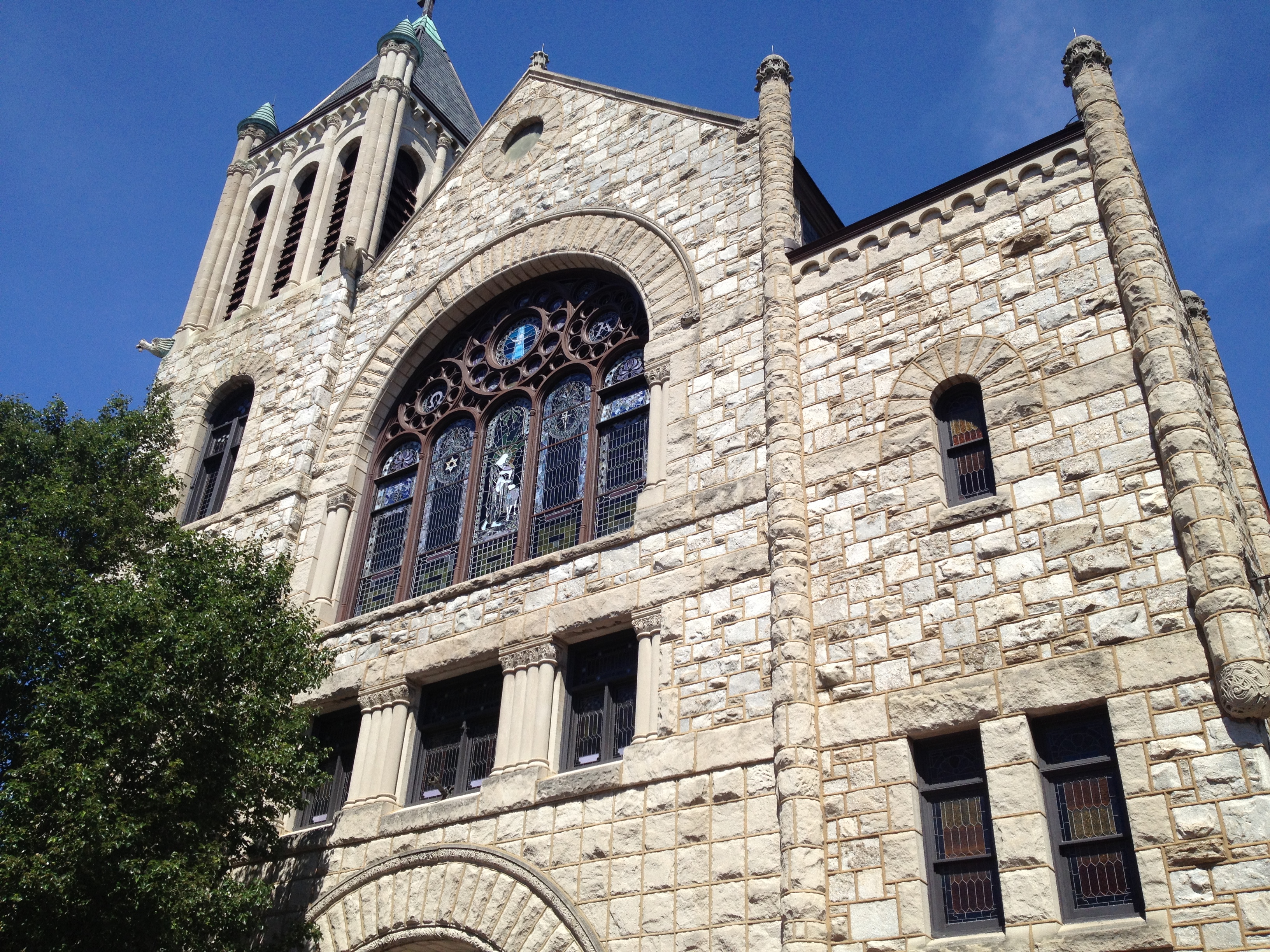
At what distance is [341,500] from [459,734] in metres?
4.51

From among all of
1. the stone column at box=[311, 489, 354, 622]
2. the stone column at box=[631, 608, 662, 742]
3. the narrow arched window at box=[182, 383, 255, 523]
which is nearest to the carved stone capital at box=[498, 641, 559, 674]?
the stone column at box=[631, 608, 662, 742]

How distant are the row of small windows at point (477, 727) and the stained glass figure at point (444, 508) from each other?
5.59ft

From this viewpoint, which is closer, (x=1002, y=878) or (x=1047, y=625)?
(x=1002, y=878)

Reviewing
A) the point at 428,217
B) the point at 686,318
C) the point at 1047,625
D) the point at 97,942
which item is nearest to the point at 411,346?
the point at 428,217

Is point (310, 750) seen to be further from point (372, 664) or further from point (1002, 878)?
point (1002, 878)

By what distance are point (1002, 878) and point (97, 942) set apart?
7982 millimetres

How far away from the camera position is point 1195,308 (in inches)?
579

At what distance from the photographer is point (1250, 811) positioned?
824 centimetres

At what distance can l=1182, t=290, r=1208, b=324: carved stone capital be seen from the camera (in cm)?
1465

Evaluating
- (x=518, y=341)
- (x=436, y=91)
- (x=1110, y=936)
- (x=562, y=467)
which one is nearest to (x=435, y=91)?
(x=436, y=91)

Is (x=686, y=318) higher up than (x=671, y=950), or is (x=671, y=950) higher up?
(x=686, y=318)

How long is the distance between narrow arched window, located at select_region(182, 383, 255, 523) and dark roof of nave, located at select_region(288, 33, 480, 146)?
23.5 feet

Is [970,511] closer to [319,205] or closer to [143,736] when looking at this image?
[143,736]

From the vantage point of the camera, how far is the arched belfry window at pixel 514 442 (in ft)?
47.5
